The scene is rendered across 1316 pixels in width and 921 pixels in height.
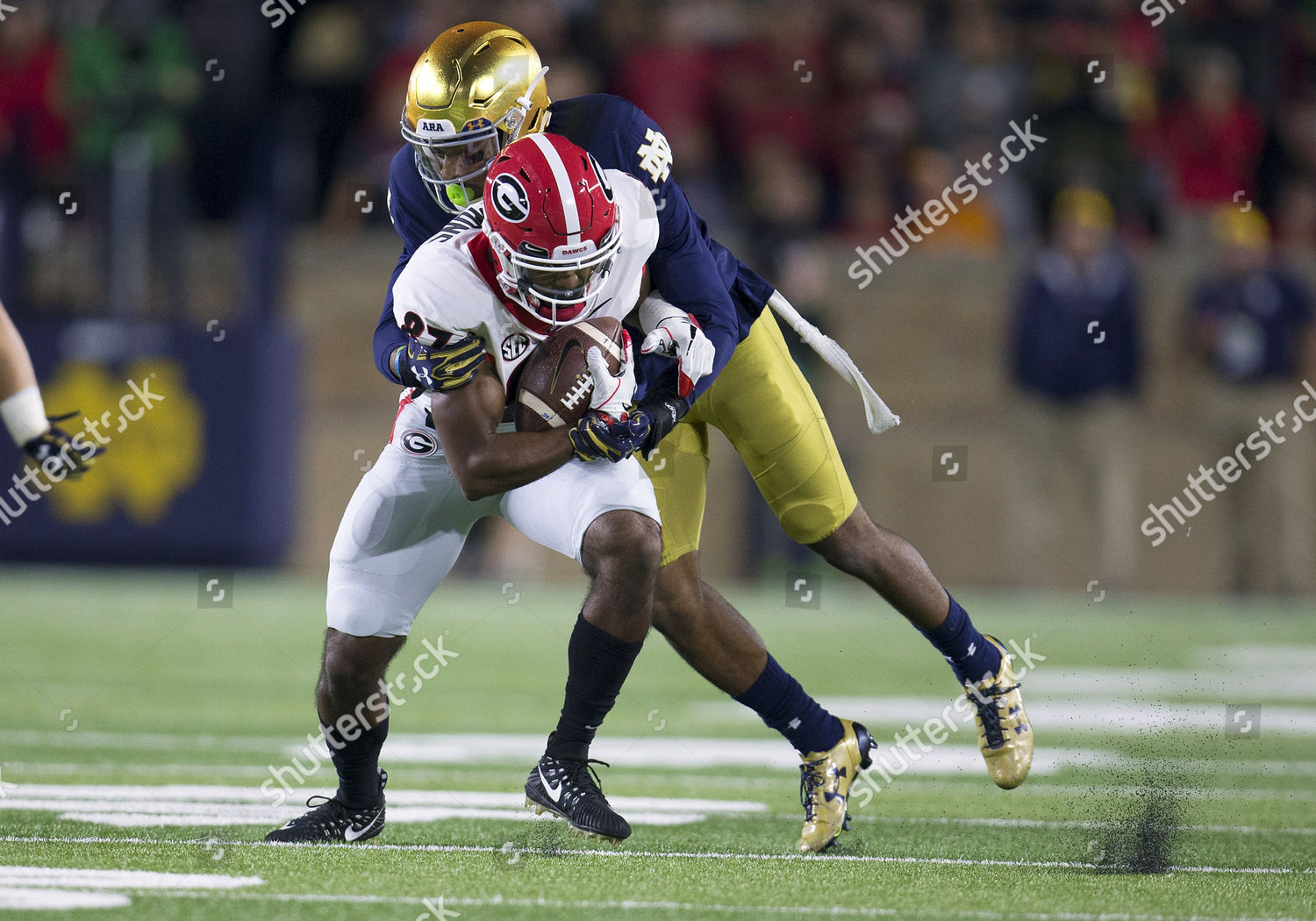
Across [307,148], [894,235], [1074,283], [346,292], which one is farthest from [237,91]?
[1074,283]

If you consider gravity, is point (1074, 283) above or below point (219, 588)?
above

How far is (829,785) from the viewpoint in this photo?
13.7 feet

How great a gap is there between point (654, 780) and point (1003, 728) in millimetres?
1070

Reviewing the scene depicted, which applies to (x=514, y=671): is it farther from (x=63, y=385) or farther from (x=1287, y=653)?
(x=63, y=385)

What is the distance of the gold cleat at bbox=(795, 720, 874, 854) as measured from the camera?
4.02 metres

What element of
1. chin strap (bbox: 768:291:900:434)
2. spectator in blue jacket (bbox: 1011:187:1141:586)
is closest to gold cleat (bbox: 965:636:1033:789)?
chin strap (bbox: 768:291:900:434)

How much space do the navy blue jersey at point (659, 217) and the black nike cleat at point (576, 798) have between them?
0.83 m

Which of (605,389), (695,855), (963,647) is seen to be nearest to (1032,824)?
(963,647)

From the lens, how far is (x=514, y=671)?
7895mm

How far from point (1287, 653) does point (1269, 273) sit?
3.29 m

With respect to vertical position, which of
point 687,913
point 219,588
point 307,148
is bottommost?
point 219,588

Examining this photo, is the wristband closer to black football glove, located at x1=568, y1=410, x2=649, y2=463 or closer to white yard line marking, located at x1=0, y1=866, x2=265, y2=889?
white yard line marking, located at x1=0, y1=866, x2=265, y2=889

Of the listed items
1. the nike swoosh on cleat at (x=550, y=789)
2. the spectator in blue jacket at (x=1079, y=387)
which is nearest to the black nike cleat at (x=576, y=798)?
the nike swoosh on cleat at (x=550, y=789)

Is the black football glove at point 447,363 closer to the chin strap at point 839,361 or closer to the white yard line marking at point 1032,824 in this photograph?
the chin strap at point 839,361
